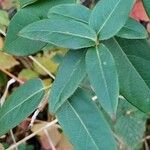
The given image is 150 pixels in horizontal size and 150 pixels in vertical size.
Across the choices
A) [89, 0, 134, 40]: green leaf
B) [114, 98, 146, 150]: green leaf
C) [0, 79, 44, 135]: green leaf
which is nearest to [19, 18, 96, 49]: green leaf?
[89, 0, 134, 40]: green leaf

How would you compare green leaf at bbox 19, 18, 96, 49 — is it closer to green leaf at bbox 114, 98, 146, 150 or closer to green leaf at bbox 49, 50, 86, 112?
green leaf at bbox 49, 50, 86, 112

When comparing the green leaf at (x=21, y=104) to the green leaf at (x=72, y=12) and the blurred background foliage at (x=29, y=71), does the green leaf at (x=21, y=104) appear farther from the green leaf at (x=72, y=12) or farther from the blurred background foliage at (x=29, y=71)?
the blurred background foliage at (x=29, y=71)

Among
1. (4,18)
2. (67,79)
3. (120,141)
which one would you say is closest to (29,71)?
(4,18)

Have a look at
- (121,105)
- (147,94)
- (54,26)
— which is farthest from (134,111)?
(54,26)

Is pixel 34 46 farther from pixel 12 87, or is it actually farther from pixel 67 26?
pixel 12 87

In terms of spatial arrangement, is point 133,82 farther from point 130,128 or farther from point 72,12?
point 130,128

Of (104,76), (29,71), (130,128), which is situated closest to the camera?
(104,76)

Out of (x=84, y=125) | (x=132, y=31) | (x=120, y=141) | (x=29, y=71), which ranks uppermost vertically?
(x=132, y=31)
